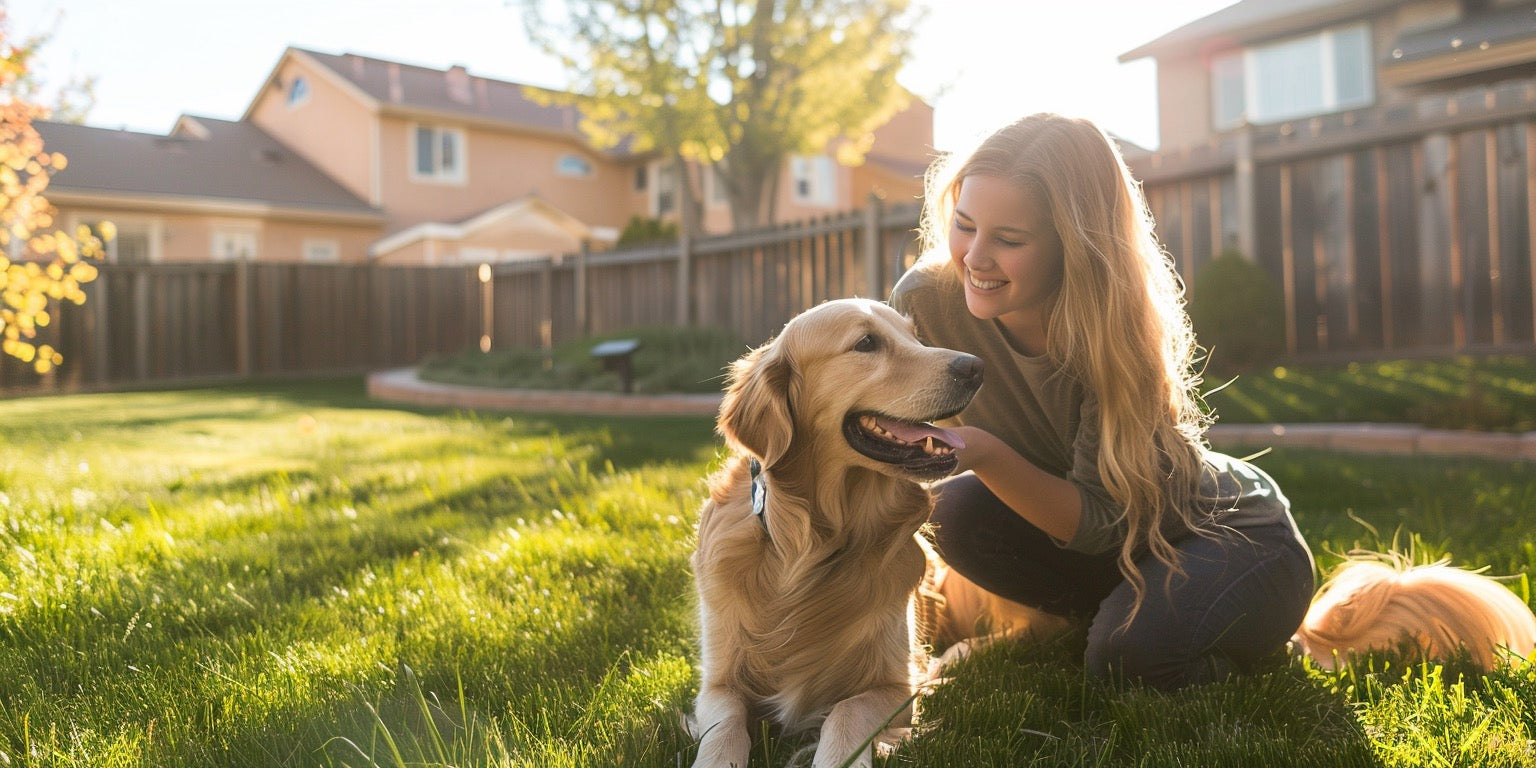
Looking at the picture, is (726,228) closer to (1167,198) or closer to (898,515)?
(1167,198)

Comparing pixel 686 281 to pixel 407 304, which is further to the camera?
pixel 407 304

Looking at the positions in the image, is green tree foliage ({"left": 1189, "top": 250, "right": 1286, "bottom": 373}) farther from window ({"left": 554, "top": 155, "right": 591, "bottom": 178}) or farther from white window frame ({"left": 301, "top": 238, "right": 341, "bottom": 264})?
window ({"left": 554, "top": 155, "right": 591, "bottom": 178})

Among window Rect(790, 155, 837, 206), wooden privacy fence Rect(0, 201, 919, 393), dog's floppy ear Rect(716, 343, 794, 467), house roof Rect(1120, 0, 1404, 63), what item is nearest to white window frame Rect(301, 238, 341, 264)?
wooden privacy fence Rect(0, 201, 919, 393)

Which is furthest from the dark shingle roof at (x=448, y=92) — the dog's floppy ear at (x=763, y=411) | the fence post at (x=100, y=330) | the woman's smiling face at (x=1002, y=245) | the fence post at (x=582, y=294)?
the dog's floppy ear at (x=763, y=411)

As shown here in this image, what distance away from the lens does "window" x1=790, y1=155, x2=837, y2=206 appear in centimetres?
2825

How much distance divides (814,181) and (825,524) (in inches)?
1056

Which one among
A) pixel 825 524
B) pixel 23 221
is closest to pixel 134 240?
pixel 23 221

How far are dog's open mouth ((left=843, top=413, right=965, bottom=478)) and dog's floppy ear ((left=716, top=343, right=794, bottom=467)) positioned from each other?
162mm

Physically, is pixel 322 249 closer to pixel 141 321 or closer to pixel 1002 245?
pixel 141 321

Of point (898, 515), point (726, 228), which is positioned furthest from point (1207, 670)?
point (726, 228)

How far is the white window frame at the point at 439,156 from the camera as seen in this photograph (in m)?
25.4

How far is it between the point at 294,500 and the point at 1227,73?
17368 mm

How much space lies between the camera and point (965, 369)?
93.4 inches

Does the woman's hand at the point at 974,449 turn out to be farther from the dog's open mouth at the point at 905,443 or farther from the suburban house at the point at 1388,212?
the suburban house at the point at 1388,212
